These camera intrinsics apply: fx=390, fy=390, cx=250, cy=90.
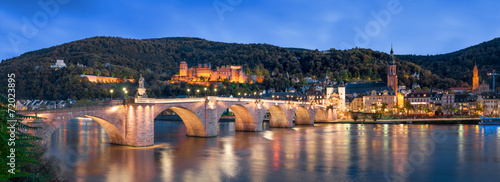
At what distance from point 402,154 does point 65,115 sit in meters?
22.5

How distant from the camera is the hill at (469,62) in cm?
13788

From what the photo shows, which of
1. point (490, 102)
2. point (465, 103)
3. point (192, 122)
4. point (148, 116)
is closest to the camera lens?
point (148, 116)

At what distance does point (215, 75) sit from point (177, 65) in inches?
1493

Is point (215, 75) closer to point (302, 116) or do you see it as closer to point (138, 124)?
point (302, 116)

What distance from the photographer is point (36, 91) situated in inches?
3477

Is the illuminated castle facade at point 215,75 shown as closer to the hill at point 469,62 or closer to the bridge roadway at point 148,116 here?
the hill at point 469,62

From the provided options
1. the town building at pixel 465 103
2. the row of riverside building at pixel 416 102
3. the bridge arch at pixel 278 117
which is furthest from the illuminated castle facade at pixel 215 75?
the bridge arch at pixel 278 117

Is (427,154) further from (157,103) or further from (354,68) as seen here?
(354,68)

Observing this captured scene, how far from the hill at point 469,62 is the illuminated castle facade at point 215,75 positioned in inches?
2891

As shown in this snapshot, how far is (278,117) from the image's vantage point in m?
56.0

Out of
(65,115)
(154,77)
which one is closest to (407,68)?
(154,77)

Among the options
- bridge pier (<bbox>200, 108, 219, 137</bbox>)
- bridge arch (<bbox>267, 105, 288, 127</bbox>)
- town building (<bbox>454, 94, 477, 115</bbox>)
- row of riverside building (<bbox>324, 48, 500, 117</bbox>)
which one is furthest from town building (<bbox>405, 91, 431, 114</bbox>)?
bridge pier (<bbox>200, 108, 219, 137</bbox>)

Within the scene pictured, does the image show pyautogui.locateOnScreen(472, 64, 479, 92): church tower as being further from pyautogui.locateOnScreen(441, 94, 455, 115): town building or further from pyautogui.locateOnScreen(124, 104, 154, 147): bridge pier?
pyautogui.locateOnScreen(124, 104, 154, 147): bridge pier

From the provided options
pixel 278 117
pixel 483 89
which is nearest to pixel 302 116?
pixel 278 117
